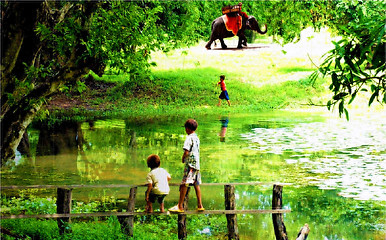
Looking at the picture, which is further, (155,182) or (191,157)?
(155,182)

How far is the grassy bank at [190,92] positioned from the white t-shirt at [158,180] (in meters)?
17.2

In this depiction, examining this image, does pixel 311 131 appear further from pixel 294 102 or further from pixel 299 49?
pixel 299 49

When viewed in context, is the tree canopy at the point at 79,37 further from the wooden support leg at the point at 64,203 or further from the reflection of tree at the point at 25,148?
the reflection of tree at the point at 25,148

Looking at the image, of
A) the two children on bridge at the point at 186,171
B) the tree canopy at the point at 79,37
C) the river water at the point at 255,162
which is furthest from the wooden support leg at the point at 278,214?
the tree canopy at the point at 79,37

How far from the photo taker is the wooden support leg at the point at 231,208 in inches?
354

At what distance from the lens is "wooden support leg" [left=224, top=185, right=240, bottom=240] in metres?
8.98

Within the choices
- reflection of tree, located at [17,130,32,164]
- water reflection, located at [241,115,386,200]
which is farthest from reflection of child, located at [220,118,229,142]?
reflection of tree, located at [17,130,32,164]

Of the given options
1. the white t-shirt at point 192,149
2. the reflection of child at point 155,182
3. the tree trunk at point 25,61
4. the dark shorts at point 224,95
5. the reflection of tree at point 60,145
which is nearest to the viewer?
the white t-shirt at point 192,149

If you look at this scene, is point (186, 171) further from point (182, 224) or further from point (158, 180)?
point (182, 224)

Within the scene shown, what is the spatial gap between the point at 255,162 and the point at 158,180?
304 inches

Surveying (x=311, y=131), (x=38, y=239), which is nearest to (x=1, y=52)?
(x=38, y=239)

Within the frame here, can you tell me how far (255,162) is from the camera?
15609mm

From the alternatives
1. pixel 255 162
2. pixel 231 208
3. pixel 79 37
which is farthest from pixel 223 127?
pixel 231 208

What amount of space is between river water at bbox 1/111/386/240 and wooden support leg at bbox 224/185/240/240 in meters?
0.61
